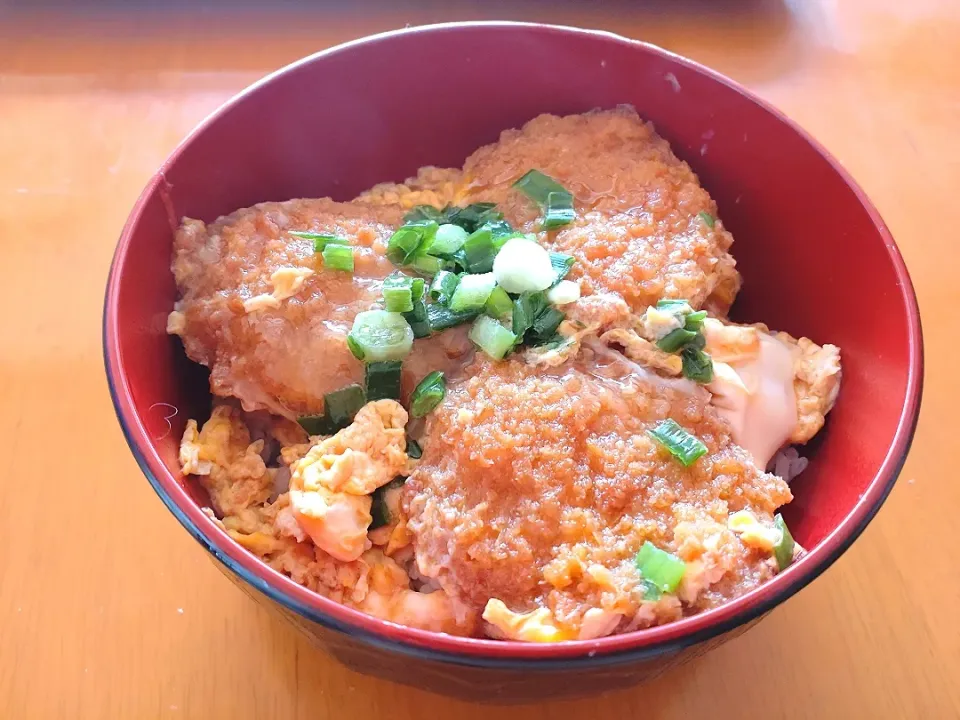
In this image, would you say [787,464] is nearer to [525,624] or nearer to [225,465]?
[525,624]

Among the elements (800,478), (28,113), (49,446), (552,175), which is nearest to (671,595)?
(800,478)

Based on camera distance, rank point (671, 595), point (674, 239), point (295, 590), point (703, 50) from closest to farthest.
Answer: point (295, 590)
point (671, 595)
point (674, 239)
point (703, 50)

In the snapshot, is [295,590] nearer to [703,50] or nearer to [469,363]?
[469,363]

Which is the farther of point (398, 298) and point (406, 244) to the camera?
point (406, 244)

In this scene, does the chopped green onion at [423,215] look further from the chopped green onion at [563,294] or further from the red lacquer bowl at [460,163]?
the chopped green onion at [563,294]

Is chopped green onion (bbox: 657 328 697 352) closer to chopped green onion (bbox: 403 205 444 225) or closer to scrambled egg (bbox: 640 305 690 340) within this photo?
scrambled egg (bbox: 640 305 690 340)

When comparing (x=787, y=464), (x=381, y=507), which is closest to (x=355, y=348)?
(x=381, y=507)
